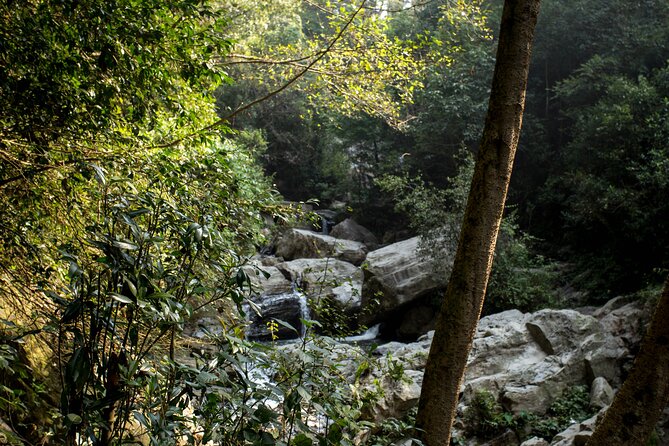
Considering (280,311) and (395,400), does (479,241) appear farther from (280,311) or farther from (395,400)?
(280,311)

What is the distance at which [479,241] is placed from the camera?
2.81 metres

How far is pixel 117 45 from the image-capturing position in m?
3.10

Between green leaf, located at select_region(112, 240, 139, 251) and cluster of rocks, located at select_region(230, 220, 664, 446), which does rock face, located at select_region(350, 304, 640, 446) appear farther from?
green leaf, located at select_region(112, 240, 139, 251)

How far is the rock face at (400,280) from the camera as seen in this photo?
39.5ft

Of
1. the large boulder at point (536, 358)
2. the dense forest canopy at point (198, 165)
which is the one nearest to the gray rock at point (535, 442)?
the large boulder at point (536, 358)

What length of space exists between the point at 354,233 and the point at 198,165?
15.4 meters

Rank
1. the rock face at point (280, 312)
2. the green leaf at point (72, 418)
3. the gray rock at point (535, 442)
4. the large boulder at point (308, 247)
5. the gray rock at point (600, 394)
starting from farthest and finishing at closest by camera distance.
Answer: the large boulder at point (308, 247)
the rock face at point (280, 312)
the gray rock at point (600, 394)
the gray rock at point (535, 442)
the green leaf at point (72, 418)

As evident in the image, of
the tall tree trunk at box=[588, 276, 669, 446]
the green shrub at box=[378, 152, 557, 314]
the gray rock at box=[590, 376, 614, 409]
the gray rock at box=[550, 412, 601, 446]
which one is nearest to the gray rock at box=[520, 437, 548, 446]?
the gray rock at box=[550, 412, 601, 446]

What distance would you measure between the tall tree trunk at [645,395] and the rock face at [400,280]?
9.14 metres

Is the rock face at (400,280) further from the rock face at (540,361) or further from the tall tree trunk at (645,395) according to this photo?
the tall tree trunk at (645,395)

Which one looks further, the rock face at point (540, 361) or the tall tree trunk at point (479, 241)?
the rock face at point (540, 361)

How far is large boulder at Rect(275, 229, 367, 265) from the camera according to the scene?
15.7 meters

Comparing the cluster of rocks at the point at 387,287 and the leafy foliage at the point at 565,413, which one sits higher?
the leafy foliage at the point at 565,413

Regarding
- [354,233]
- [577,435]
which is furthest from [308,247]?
[577,435]
